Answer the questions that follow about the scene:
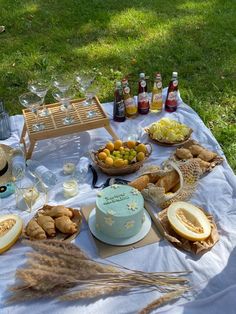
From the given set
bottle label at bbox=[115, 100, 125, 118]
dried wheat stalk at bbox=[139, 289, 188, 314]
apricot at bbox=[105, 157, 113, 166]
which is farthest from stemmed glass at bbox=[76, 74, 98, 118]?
dried wheat stalk at bbox=[139, 289, 188, 314]

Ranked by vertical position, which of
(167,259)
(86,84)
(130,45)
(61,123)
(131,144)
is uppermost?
(86,84)

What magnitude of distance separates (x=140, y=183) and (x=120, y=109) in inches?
36.5

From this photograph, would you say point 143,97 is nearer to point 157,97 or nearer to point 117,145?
point 157,97

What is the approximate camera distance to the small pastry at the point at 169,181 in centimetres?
267

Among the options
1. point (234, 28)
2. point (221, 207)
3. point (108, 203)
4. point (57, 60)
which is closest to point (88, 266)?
point (108, 203)

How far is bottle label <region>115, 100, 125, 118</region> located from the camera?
3.33 meters

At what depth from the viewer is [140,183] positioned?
2.66m

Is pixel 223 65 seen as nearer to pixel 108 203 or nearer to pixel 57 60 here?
pixel 57 60

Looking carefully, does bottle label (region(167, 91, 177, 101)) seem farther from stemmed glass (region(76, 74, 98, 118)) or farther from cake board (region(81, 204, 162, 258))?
cake board (region(81, 204, 162, 258))

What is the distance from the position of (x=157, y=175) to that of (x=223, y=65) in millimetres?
2459

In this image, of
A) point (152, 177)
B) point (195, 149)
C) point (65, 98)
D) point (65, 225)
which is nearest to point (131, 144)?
point (152, 177)

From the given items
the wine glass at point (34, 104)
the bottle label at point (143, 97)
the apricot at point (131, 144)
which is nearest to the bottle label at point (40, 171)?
the wine glass at point (34, 104)

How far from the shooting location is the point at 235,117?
151 inches

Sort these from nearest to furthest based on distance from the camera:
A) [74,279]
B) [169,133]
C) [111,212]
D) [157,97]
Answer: [74,279] < [111,212] < [169,133] < [157,97]
